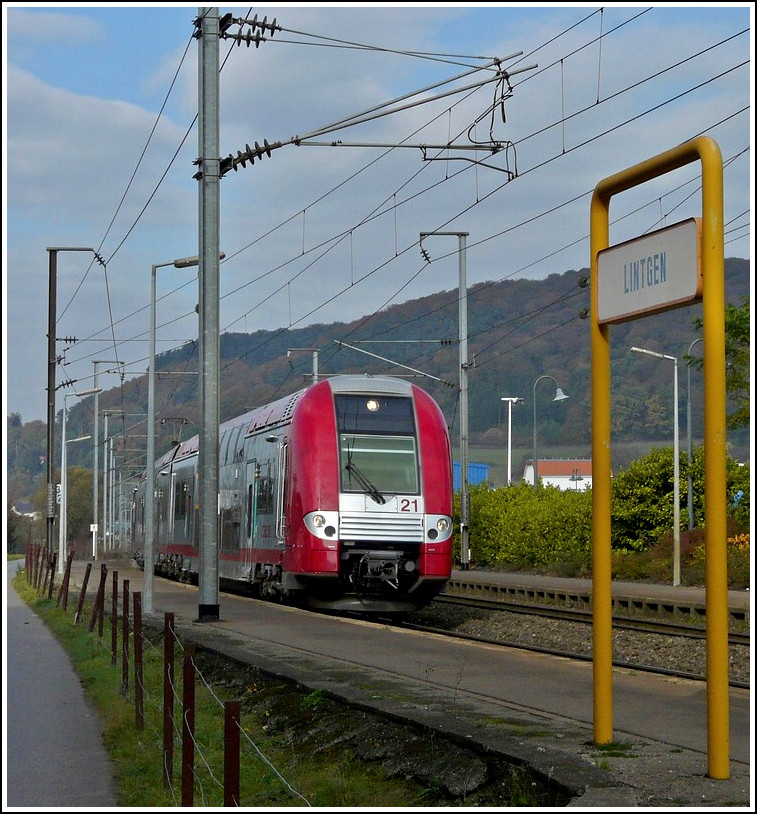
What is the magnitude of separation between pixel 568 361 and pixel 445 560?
137774 millimetres

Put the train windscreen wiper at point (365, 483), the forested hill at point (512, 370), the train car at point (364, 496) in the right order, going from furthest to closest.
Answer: the forested hill at point (512, 370) → the train windscreen wiper at point (365, 483) → the train car at point (364, 496)

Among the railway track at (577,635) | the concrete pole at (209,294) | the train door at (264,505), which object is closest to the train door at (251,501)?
the train door at (264,505)

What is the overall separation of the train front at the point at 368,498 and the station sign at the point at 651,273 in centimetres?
1327

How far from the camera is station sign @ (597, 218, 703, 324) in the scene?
22.8ft

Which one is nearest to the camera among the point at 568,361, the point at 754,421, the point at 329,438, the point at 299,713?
the point at 754,421

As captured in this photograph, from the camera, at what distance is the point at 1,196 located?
8656 millimetres

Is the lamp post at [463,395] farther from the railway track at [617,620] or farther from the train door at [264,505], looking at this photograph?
the train door at [264,505]

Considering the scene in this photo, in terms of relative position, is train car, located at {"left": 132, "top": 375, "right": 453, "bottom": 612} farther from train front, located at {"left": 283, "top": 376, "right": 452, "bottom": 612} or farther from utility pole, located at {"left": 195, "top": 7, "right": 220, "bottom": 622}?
utility pole, located at {"left": 195, "top": 7, "right": 220, "bottom": 622}

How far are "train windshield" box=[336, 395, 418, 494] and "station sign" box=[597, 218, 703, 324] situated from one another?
13.4 metres

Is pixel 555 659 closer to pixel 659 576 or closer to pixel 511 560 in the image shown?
pixel 659 576

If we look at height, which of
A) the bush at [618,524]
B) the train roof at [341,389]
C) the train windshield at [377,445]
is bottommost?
the bush at [618,524]

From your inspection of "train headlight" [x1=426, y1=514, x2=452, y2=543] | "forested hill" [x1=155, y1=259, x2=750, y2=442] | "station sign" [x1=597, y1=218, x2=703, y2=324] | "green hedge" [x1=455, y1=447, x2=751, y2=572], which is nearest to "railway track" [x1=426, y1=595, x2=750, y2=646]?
"train headlight" [x1=426, y1=514, x2=452, y2=543]

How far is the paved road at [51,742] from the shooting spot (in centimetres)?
933

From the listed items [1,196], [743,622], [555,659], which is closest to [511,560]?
[743,622]
